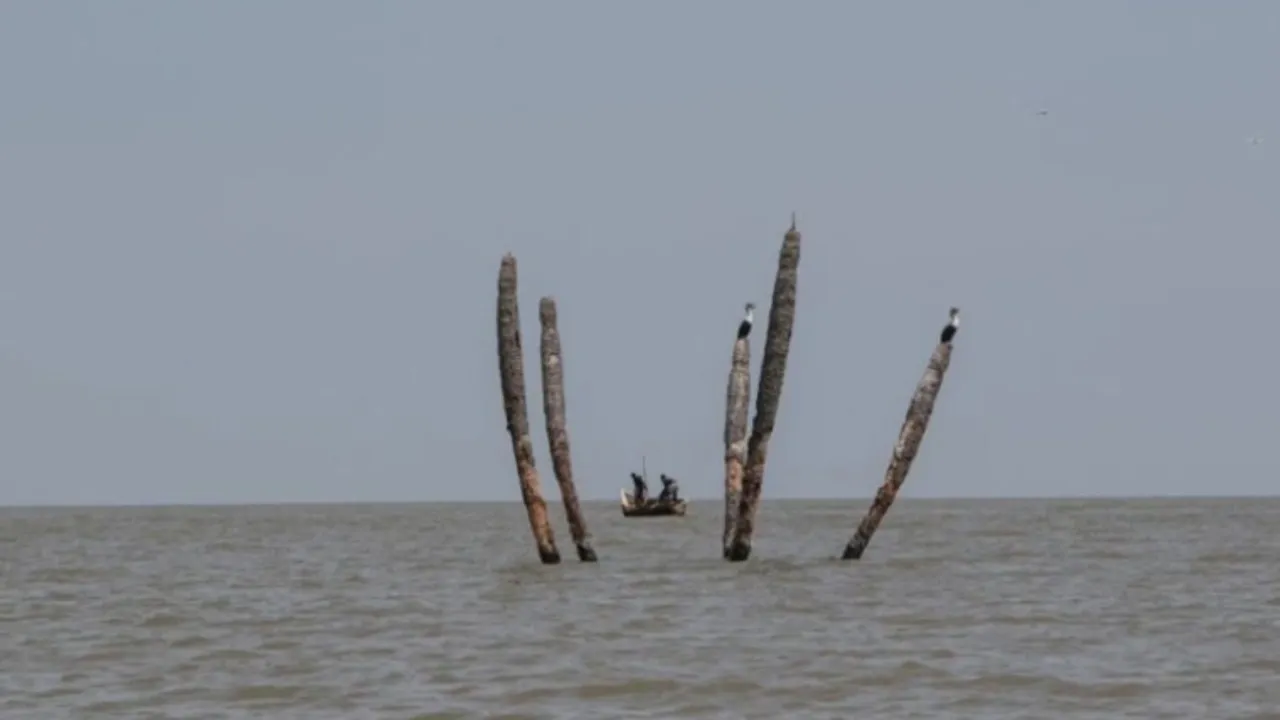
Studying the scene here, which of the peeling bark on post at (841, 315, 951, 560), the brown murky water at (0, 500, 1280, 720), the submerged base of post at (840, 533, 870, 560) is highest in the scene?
the peeling bark on post at (841, 315, 951, 560)

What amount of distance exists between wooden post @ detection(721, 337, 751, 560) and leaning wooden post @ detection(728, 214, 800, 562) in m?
1.00

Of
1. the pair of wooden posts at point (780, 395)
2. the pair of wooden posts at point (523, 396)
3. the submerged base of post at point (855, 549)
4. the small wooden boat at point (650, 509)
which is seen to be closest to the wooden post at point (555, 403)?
the pair of wooden posts at point (523, 396)

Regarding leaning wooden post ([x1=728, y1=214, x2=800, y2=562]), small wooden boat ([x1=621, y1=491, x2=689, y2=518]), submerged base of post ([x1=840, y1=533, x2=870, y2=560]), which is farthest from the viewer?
small wooden boat ([x1=621, y1=491, x2=689, y2=518])

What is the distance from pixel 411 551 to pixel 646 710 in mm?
30046

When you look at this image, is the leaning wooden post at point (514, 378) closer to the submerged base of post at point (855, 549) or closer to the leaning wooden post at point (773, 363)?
the leaning wooden post at point (773, 363)

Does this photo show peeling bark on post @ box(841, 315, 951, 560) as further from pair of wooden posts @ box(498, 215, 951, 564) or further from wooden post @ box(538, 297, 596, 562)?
wooden post @ box(538, 297, 596, 562)

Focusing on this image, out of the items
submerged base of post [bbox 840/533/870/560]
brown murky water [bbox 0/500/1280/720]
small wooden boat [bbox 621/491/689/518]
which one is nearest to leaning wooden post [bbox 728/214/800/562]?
brown murky water [bbox 0/500/1280/720]

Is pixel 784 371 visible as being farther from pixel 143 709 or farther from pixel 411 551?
pixel 411 551

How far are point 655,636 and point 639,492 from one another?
155 feet

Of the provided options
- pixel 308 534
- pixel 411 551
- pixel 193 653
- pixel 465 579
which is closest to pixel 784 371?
pixel 465 579

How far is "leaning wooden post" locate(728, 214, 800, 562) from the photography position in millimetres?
30141

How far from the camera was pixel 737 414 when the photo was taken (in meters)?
31.7

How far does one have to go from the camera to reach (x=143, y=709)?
18.0 m

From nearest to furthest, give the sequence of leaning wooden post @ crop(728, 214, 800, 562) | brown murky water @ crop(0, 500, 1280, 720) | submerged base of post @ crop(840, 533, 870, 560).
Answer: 1. brown murky water @ crop(0, 500, 1280, 720)
2. leaning wooden post @ crop(728, 214, 800, 562)
3. submerged base of post @ crop(840, 533, 870, 560)
